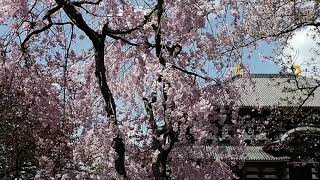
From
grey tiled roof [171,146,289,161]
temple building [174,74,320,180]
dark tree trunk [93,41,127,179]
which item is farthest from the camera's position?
temple building [174,74,320,180]

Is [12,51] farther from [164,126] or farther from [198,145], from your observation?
[198,145]

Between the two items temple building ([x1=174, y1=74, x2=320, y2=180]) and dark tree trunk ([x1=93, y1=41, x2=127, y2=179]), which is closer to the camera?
dark tree trunk ([x1=93, y1=41, x2=127, y2=179])

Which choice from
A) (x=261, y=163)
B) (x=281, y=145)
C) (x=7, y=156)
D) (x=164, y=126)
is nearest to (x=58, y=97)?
(x=164, y=126)

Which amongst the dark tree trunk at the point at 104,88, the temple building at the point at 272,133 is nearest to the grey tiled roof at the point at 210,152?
the temple building at the point at 272,133

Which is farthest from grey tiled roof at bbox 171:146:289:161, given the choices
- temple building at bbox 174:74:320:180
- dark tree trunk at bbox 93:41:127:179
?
dark tree trunk at bbox 93:41:127:179

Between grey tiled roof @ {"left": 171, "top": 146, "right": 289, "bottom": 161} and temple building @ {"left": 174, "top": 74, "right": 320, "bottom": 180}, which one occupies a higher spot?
temple building @ {"left": 174, "top": 74, "right": 320, "bottom": 180}

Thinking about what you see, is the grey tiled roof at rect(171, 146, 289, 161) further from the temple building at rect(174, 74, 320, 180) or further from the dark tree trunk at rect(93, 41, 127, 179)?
the dark tree trunk at rect(93, 41, 127, 179)

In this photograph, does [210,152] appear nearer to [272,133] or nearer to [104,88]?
[104,88]

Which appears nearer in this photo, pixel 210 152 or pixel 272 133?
pixel 210 152

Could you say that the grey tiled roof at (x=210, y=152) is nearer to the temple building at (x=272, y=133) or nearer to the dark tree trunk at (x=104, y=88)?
the temple building at (x=272, y=133)

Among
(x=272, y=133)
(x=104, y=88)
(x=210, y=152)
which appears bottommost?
(x=104, y=88)

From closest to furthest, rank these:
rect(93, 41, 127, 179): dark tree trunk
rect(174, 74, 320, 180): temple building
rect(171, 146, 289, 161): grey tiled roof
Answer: rect(93, 41, 127, 179): dark tree trunk < rect(171, 146, 289, 161): grey tiled roof < rect(174, 74, 320, 180): temple building

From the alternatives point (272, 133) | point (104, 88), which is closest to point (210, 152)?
point (104, 88)

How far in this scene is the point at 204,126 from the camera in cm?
1020
